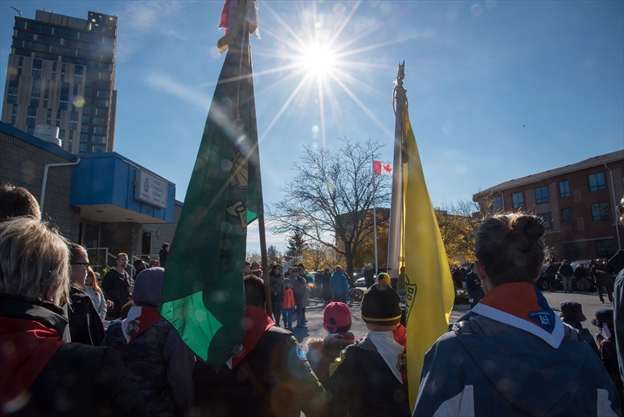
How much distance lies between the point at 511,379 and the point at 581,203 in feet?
163

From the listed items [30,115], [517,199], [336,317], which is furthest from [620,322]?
[30,115]

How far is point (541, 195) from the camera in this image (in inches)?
1852

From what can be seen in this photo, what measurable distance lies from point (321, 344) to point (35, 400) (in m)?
2.36

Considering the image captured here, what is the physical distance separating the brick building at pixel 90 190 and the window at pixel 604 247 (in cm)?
4095

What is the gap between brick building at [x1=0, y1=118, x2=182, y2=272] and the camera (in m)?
13.2

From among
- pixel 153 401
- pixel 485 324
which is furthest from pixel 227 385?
pixel 485 324

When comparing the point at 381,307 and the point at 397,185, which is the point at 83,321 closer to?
the point at 381,307

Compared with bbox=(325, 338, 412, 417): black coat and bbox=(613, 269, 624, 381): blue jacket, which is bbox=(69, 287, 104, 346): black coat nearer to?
bbox=(325, 338, 412, 417): black coat

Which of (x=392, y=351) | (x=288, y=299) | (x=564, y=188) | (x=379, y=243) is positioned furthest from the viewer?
(x=564, y=188)

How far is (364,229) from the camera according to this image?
32.7 metres

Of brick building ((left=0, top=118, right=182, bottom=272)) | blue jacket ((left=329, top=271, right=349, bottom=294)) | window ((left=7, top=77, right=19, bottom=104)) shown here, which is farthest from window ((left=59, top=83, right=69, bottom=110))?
blue jacket ((left=329, top=271, right=349, bottom=294))

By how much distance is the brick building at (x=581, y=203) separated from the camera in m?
39.8

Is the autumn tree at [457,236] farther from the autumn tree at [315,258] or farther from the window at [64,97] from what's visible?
the window at [64,97]

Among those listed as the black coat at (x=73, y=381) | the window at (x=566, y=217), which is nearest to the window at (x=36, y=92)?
the window at (x=566, y=217)
